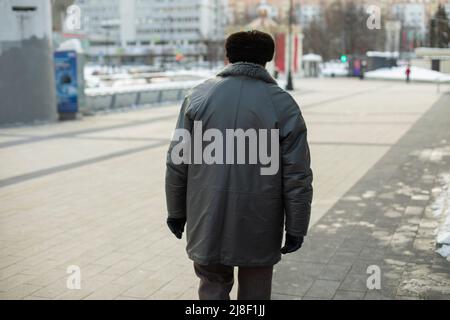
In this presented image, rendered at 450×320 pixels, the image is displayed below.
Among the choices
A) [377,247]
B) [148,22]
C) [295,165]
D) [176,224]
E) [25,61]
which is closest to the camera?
[295,165]

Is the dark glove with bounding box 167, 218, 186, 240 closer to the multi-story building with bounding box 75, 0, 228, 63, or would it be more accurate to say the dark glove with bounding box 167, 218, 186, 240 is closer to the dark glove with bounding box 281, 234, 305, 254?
the dark glove with bounding box 281, 234, 305, 254

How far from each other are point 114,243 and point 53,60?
39.6 ft

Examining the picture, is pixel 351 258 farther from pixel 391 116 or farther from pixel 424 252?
pixel 391 116

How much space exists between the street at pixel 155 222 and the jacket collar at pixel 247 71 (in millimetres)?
2015

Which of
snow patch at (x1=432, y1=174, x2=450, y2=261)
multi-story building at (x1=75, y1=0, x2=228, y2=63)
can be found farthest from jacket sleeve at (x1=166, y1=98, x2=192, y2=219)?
multi-story building at (x1=75, y1=0, x2=228, y2=63)

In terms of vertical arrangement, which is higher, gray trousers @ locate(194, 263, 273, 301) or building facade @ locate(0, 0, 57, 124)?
building facade @ locate(0, 0, 57, 124)

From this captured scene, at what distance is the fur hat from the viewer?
2.92 metres

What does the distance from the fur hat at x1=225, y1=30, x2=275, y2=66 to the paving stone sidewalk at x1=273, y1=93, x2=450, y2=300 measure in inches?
80.9

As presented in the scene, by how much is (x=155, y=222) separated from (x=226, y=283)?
3482mm

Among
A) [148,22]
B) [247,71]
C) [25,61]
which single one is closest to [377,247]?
[247,71]

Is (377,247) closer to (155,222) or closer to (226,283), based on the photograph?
(155,222)

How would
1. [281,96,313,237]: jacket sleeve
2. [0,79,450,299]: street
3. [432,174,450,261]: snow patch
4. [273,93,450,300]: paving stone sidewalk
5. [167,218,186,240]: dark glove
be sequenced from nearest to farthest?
[281,96,313,237]: jacket sleeve → [167,218,186,240]: dark glove → [273,93,450,300]: paving stone sidewalk → [0,79,450,299]: street → [432,174,450,261]: snow patch

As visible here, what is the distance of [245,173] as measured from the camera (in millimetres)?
2812

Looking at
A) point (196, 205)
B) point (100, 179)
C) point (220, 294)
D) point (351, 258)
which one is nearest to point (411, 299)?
point (351, 258)
